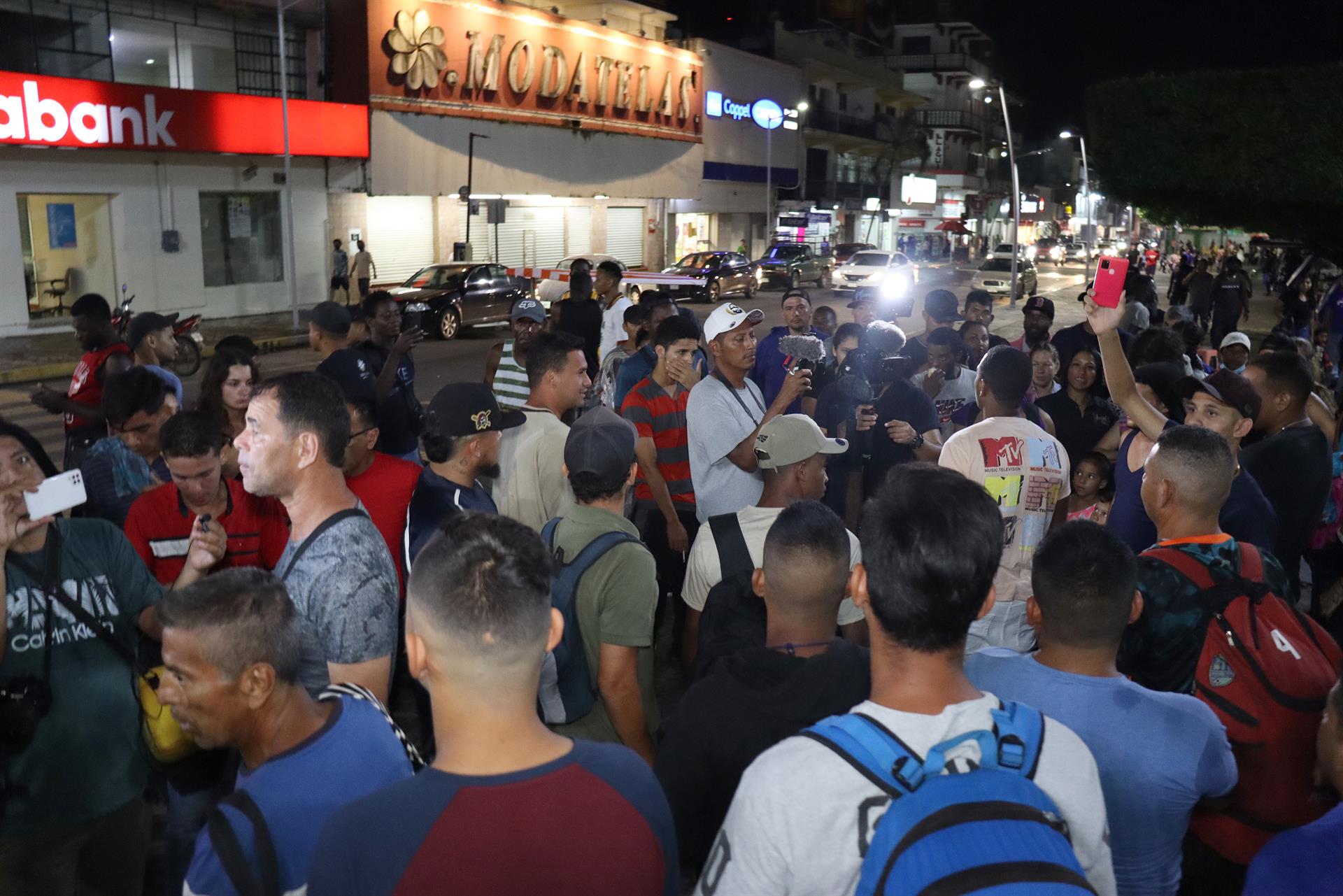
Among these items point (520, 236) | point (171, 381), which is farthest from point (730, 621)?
point (520, 236)

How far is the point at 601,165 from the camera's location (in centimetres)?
3562

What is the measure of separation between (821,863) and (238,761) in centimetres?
185

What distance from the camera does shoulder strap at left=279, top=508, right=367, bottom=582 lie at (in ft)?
9.76

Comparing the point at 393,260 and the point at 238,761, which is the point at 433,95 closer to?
the point at 393,260

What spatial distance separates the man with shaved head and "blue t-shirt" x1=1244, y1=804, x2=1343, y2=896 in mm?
1129

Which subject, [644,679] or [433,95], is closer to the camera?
[644,679]

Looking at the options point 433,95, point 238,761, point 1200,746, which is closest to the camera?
point 1200,746

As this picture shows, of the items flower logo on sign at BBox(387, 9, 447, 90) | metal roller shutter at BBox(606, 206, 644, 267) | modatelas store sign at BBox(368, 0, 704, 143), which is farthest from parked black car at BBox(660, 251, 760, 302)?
flower logo on sign at BBox(387, 9, 447, 90)

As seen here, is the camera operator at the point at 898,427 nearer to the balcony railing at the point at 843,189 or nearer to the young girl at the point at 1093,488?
the young girl at the point at 1093,488

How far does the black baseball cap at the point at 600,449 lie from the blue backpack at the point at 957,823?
70.8 inches

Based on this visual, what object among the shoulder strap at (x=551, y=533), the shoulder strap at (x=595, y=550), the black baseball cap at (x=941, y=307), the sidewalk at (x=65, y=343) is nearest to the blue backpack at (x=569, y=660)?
the shoulder strap at (x=595, y=550)

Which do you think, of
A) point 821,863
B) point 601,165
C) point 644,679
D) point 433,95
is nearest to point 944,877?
point 821,863

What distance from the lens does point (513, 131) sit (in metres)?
31.5

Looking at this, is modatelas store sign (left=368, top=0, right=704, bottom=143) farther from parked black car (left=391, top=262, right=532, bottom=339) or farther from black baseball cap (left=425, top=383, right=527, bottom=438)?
black baseball cap (left=425, top=383, right=527, bottom=438)
